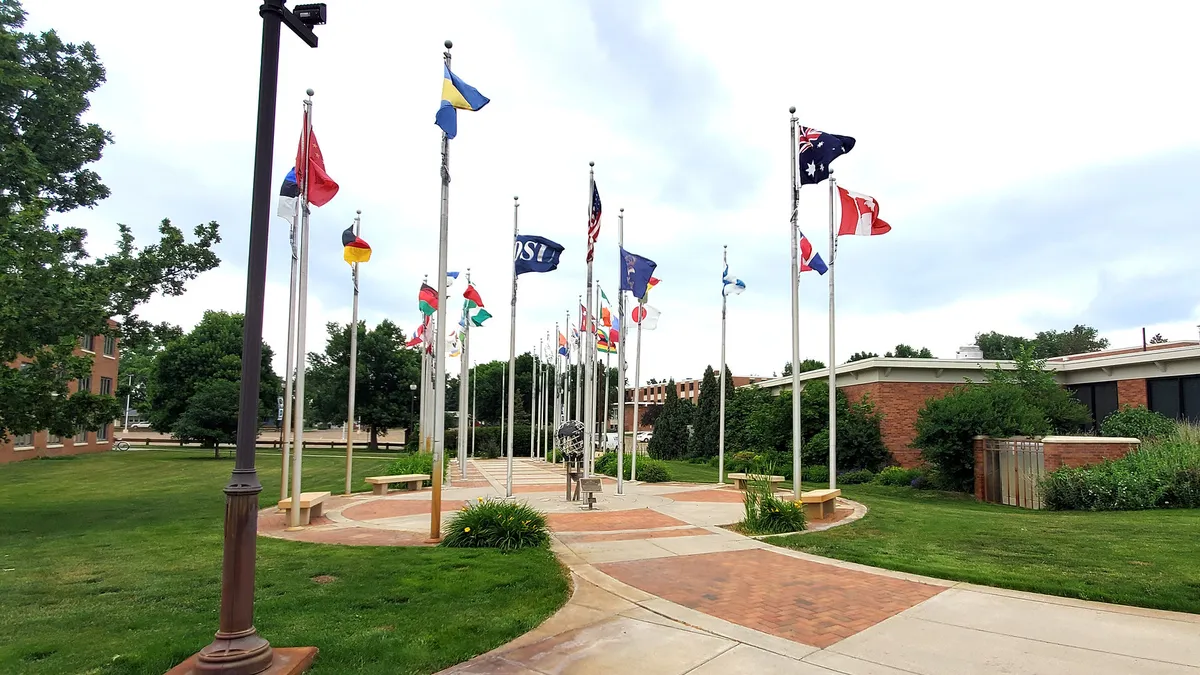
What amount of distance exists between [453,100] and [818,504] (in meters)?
9.78

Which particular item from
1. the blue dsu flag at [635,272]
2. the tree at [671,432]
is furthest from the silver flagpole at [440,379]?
the tree at [671,432]

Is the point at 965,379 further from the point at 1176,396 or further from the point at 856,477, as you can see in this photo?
the point at 1176,396

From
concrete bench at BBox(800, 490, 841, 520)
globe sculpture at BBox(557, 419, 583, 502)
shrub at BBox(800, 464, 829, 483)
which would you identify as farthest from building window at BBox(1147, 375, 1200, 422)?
globe sculpture at BBox(557, 419, 583, 502)

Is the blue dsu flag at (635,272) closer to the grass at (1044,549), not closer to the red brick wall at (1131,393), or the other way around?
the grass at (1044,549)

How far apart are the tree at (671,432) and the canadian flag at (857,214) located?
33.0 metres

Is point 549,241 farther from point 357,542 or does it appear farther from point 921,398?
point 921,398

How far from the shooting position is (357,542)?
10.9 meters

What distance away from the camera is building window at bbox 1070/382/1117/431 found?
87.2 ft

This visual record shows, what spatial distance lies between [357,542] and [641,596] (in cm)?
549

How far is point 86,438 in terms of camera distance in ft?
158

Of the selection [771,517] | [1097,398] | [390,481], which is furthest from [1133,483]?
[390,481]

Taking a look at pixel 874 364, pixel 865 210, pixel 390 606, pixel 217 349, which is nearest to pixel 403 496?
pixel 390 606

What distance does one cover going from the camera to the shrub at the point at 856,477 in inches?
990

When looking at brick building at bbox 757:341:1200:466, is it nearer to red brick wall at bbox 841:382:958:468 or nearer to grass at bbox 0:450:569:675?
red brick wall at bbox 841:382:958:468
